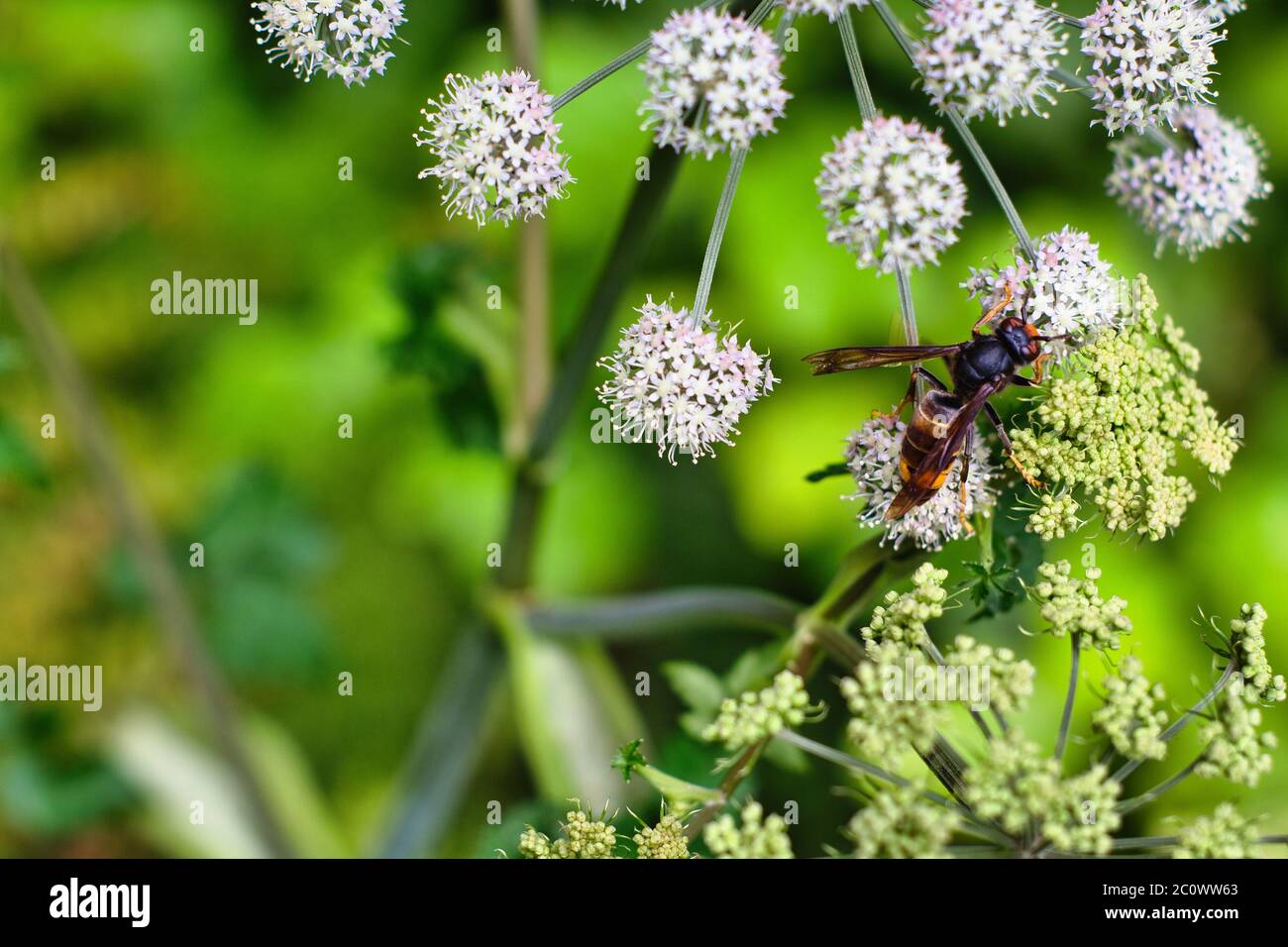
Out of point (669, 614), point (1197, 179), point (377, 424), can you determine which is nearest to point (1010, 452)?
point (1197, 179)

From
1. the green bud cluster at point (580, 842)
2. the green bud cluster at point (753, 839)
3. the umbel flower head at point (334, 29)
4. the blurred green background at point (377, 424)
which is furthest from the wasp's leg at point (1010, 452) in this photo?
the blurred green background at point (377, 424)

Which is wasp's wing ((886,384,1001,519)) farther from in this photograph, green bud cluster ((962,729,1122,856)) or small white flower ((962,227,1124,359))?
green bud cluster ((962,729,1122,856))

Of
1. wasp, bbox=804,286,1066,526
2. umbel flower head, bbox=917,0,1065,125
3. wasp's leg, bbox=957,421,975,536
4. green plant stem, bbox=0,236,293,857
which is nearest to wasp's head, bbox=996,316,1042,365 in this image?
wasp, bbox=804,286,1066,526

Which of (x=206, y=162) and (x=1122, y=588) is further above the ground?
(x=206, y=162)
